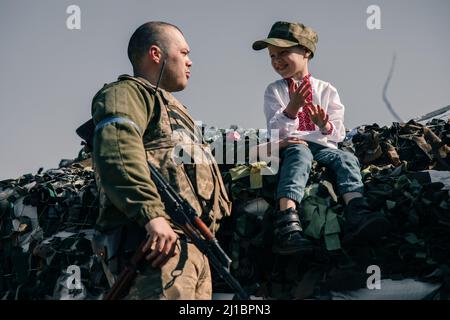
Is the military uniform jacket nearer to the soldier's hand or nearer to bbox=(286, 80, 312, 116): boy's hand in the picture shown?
the soldier's hand

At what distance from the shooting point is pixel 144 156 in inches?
189

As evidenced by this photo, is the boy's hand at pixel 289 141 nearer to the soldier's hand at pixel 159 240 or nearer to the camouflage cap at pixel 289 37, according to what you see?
the camouflage cap at pixel 289 37

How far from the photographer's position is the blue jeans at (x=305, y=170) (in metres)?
5.76

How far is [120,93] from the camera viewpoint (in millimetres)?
4992

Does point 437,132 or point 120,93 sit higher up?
point 120,93

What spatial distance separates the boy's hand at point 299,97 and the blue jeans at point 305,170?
311mm

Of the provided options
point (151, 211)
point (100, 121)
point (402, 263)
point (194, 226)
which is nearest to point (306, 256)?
point (402, 263)

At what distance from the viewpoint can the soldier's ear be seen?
5590mm

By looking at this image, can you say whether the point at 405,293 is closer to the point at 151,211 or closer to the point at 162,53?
the point at 151,211

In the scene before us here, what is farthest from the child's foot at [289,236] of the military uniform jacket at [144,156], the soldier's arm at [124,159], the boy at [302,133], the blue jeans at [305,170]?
the soldier's arm at [124,159]

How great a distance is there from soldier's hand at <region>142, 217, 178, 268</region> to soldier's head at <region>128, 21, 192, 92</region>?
1.42 m

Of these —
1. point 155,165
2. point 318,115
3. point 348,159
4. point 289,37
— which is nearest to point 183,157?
point 155,165

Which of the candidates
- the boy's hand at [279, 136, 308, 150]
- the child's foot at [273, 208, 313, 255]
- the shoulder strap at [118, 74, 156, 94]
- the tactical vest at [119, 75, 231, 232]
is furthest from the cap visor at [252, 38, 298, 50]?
the child's foot at [273, 208, 313, 255]

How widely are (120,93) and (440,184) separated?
2691 millimetres
